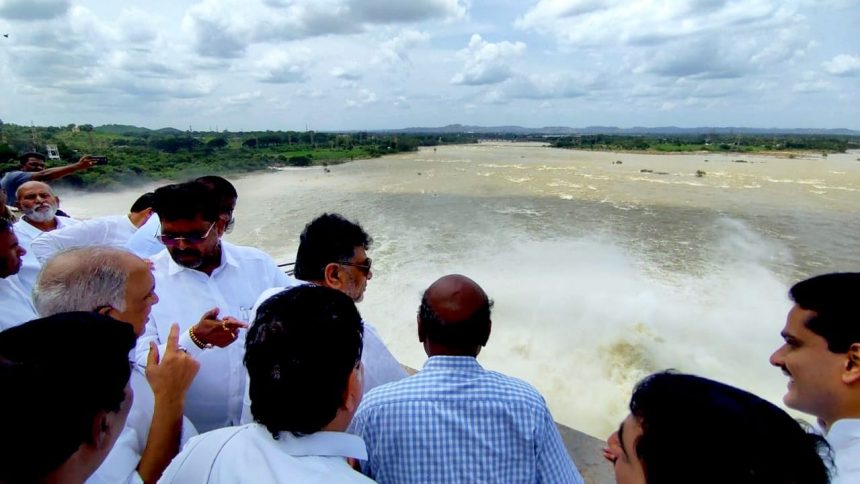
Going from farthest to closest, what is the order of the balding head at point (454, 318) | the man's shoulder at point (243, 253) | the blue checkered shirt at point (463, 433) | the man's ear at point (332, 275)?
the man's shoulder at point (243, 253), the man's ear at point (332, 275), the balding head at point (454, 318), the blue checkered shirt at point (463, 433)

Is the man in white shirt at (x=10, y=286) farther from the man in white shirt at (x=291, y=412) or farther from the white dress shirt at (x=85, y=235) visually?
the man in white shirt at (x=291, y=412)

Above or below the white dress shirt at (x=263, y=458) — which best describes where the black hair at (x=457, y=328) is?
above

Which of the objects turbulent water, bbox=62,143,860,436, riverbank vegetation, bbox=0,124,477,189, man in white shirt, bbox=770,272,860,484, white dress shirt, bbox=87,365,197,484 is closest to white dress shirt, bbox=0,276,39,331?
white dress shirt, bbox=87,365,197,484

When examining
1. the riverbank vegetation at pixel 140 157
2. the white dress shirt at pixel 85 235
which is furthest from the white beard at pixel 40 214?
the riverbank vegetation at pixel 140 157

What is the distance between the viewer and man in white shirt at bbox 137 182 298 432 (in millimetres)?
1907

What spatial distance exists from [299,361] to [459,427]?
1.74 feet

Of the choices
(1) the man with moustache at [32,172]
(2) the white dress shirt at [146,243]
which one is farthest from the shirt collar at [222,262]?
(1) the man with moustache at [32,172]

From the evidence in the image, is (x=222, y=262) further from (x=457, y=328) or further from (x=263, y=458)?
(x=263, y=458)

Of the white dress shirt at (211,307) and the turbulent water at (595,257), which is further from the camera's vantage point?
the turbulent water at (595,257)

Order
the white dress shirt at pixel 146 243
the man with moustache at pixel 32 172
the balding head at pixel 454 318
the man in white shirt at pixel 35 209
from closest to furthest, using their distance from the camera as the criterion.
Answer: the balding head at pixel 454 318 → the white dress shirt at pixel 146 243 → the man in white shirt at pixel 35 209 → the man with moustache at pixel 32 172

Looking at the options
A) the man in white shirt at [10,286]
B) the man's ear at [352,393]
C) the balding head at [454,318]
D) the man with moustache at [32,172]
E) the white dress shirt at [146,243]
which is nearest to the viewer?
the man's ear at [352,393]

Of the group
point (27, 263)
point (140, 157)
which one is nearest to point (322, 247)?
point (27, 263)

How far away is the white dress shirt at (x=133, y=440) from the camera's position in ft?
3.95

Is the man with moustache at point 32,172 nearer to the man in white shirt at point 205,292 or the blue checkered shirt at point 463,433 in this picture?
the man in white shirt at point 205,292
